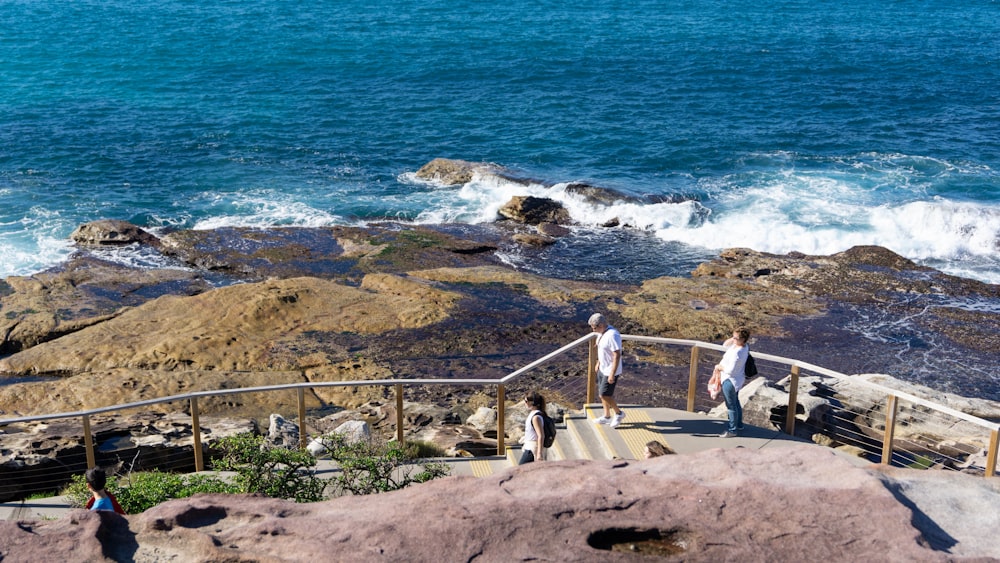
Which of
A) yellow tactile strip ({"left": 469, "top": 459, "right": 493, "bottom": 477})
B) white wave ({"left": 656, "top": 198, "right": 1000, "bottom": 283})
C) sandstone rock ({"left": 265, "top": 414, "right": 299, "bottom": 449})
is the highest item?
yellow tactile strip ({"left": 469, "top": 459, "right": 493, "bottom": 477})

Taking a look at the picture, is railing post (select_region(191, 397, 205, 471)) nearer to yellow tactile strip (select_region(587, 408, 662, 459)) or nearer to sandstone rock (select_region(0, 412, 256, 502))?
sandstone rock (select_region(0, 412, 256, 502))

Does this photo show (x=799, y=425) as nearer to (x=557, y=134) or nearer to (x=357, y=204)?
(x=357, y=204)

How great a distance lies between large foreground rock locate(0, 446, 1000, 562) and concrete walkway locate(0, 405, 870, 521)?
3.20m

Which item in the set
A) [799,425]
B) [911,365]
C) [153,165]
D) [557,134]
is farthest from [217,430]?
[557,134]

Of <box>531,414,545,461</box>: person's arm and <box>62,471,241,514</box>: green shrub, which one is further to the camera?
<box>531,414,545,461</box>: person's arm

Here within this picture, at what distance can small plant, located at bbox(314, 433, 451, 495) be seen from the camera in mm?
9672

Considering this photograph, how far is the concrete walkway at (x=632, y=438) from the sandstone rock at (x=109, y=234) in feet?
68.3

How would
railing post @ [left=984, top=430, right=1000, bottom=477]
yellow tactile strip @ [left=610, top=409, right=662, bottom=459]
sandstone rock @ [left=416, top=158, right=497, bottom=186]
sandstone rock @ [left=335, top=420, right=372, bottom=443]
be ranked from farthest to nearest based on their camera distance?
sandstone rock @ [left=416, top=158, right=497, bottom=186], sandstone rock @ [left=335, top=420, right=372, bottom=443], yellow tactile strip @ [left=610, top=409, right=662, bottom=459], railing post @ [left=984, top=430, right=1000, bottom=477]

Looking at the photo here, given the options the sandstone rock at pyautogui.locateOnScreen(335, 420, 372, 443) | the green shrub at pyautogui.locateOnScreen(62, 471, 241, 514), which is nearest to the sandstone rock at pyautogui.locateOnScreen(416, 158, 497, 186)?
the sandstone rock at pyautogui.locateOnScreen(335, 420, 372, 443)

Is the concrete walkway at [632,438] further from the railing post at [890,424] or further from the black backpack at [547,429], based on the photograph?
the railing post at [890,424]

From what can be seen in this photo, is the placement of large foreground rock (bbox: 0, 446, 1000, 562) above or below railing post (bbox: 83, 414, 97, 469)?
above

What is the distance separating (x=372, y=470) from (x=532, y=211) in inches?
919

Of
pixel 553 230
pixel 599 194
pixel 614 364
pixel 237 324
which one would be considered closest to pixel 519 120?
pixel 599 194

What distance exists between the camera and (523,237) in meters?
29.8
